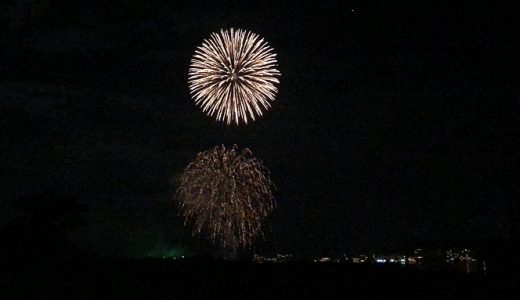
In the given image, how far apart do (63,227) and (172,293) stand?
32276 millimetres

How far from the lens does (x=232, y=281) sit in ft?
140

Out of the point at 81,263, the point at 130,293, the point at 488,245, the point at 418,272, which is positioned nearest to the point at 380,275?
the point at 418,272

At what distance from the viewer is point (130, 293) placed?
1516 inches

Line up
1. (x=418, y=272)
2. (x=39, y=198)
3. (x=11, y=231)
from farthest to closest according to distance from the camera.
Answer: (x=39, y=198), (x=11, y=231), (x=418, y=272)

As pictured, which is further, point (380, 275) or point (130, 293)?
point (380, 275)

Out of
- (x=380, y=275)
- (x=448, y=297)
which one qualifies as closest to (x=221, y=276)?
(x=380, y=275)

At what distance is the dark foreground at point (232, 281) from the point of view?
36.9 m

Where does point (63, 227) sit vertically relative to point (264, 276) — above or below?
above

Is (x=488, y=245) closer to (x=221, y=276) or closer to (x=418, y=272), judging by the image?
(x=418, y=272)

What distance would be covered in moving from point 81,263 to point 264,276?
1260 cm

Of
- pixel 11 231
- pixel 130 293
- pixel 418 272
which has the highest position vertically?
pixel 11 231

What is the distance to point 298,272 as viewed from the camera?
1815 inches

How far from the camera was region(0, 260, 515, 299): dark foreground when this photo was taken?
121ft

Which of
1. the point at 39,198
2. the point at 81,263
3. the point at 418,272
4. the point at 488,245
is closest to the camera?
the point at 418,272
